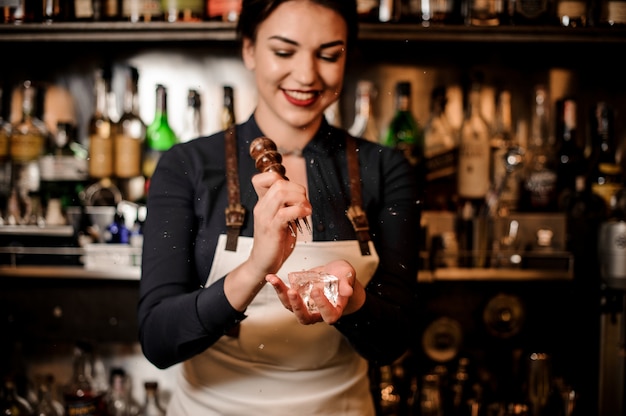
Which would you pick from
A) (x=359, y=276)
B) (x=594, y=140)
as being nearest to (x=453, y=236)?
(x=594, y=140)

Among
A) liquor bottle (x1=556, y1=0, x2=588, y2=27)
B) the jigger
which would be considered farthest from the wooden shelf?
the jigger

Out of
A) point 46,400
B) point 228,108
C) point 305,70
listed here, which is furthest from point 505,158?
point 46,400

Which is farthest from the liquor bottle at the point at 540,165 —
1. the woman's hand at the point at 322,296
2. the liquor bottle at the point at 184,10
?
the woman's hand at the point at 322,296

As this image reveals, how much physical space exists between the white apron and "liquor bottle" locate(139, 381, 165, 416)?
1.27 ft

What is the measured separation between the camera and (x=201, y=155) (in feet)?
2.39

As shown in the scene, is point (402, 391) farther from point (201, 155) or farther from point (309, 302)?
point (309, 302)

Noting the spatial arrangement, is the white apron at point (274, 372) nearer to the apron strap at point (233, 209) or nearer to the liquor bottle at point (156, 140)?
the apron strap at point (233, 209)

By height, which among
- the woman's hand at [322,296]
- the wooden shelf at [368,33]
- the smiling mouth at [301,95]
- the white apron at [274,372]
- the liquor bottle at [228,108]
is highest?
the wooden shelf at [368,33]

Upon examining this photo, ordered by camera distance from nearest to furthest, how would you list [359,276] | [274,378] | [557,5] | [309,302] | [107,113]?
[309,302] < [359,276] < [274,378] < [557,5] < [107,113]

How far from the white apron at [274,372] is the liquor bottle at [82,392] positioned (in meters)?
0.38

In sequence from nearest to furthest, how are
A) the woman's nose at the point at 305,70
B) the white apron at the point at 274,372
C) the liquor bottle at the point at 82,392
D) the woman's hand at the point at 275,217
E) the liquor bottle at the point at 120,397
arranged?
the woman's hand at the point at 275,217 → the woman's nose at the point at 305,70 → the white apron at the point at 274,372 → the liquor bottle at the point at 82,392 → the liquor bottle at the point at 120,397

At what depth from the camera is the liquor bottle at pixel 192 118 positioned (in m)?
1.12

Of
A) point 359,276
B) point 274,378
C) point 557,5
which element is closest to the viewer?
point 359,276

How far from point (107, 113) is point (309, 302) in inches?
41.9
